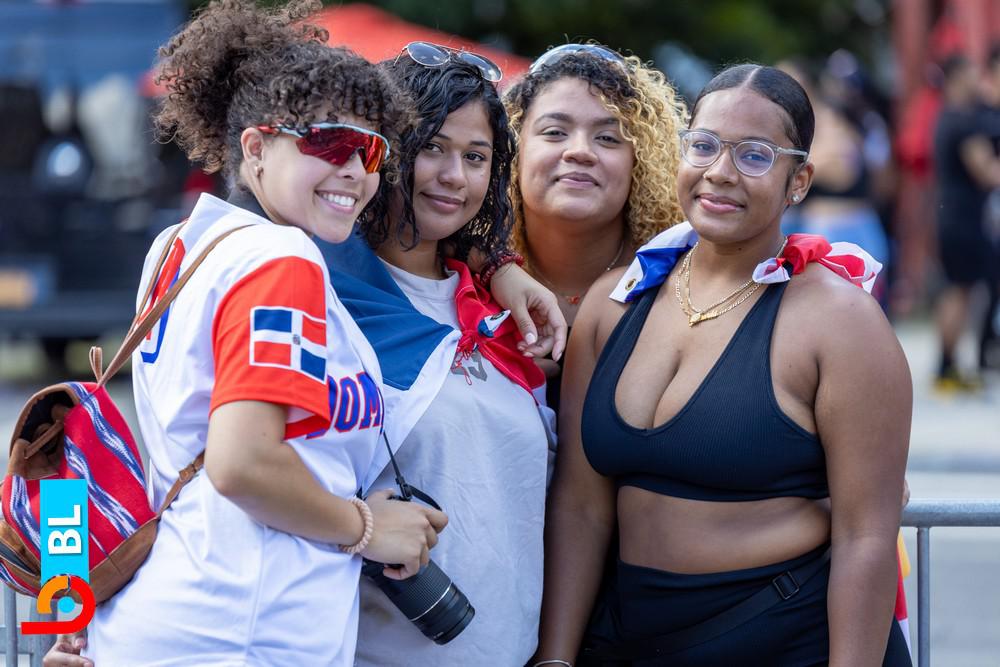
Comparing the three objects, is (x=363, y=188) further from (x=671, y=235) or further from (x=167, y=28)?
(x=167, y=28)

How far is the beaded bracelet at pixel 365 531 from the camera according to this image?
2.20 meters

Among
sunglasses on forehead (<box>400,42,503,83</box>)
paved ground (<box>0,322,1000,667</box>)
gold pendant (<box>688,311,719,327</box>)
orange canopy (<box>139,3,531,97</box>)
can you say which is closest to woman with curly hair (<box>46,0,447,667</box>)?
sunglasses on forehead (<box>400,42,503,83</box>)

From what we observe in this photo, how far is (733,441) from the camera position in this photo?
2459 mm

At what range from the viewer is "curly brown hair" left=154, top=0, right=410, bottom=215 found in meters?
2.24

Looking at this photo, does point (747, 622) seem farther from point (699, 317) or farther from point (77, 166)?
point (77, 166)

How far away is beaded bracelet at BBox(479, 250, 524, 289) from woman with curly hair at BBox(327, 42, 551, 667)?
14 mm

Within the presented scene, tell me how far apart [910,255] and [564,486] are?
14.6m

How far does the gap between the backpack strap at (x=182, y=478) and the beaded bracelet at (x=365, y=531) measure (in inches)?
10.1

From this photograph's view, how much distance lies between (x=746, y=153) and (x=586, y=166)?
673mm

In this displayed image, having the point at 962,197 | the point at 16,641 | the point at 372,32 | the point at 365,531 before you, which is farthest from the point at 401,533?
the point at 372,32

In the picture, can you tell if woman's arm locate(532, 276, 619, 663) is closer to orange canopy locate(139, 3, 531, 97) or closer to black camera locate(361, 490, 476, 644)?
black camera locate(361, 490, 476, 644)

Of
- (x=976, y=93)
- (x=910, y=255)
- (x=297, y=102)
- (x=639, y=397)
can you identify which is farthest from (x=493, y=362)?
(x=910, y=255)

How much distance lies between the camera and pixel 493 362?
269 cm

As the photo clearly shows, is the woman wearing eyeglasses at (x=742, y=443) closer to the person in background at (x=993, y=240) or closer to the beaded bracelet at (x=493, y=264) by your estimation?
the beaded bracelet at (x=493, y=264)
